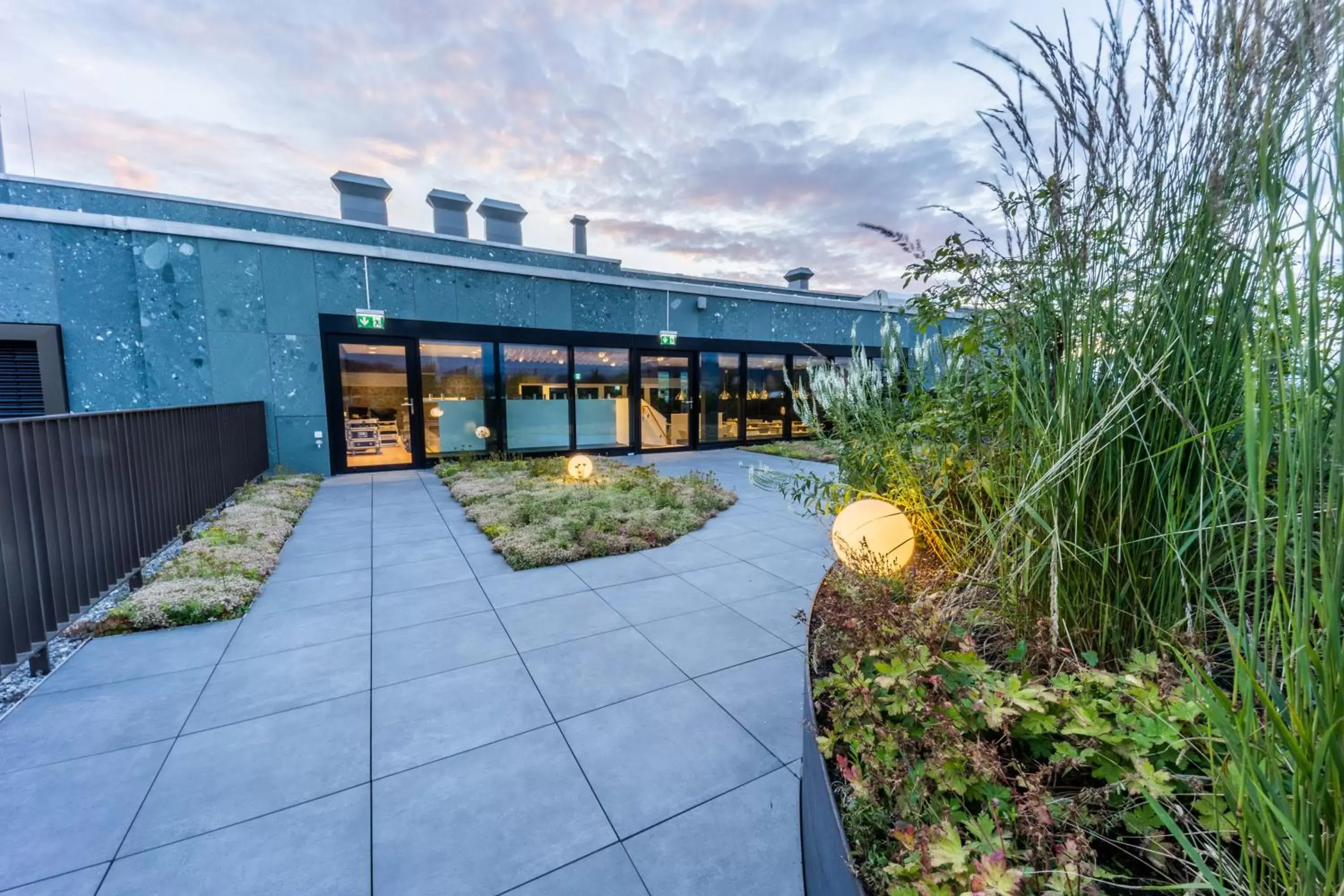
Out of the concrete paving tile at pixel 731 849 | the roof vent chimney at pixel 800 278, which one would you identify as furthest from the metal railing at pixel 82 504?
the roof vent chimney at pixel 800 278

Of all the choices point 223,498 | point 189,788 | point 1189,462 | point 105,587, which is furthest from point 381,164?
point 1189,462

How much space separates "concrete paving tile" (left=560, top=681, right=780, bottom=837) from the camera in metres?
1.55

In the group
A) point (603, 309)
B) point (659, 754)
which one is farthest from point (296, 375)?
point (659, 754)

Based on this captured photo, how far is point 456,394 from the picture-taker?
8172 millimetres

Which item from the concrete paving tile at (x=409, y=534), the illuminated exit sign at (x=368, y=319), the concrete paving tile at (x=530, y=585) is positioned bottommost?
the concrete paving tile at (x=530, y=585)

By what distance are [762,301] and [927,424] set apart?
9.32 m

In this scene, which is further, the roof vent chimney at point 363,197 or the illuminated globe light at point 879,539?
the roof vent chimney at point 363,197

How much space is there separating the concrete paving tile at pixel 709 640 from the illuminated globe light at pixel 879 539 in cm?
64

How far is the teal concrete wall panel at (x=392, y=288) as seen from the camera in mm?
7305

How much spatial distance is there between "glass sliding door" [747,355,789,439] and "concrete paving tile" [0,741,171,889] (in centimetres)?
1021

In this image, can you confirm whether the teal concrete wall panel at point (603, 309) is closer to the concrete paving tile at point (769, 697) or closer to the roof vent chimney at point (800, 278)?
the concrete paving tile at point (769, 697)

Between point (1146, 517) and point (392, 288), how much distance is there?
8569mm

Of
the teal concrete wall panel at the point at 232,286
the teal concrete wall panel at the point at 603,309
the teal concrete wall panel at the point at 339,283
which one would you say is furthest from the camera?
the teal concrete wall panel at the point at 603,309

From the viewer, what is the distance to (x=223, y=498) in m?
5.27
